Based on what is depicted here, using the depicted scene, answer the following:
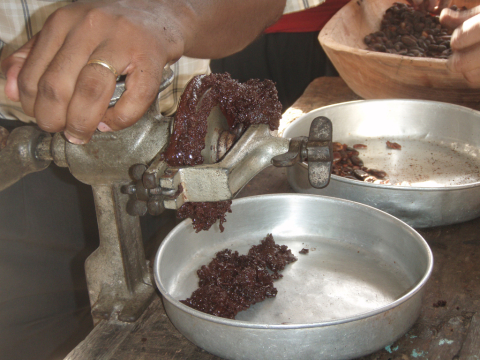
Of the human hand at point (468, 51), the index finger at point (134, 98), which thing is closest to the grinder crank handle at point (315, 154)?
the index finger at point (134, 98)

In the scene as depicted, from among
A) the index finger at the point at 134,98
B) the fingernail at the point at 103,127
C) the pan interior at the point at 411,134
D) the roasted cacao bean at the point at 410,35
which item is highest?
the index finger at the point at 134,98

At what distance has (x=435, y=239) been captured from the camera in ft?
3.31

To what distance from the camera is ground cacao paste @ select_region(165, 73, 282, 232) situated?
637 millimetres

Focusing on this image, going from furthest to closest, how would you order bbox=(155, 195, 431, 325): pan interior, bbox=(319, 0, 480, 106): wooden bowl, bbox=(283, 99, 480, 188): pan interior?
bbox=(319, 0, 480, 106): wooden bowl < bbox=(283, 99, 480, 188): pan interior < bbox=(155, 195, 431, 325): pan interior

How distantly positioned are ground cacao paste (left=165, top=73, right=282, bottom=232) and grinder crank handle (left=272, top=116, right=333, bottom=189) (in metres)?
Result: 0.10

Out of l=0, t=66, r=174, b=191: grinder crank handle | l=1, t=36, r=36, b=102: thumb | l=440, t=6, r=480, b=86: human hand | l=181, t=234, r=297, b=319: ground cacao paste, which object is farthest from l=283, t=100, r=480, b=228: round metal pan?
l=1, t=36, r=36, b=102: thumb

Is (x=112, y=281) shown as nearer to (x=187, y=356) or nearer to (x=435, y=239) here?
(x=187, y=356)

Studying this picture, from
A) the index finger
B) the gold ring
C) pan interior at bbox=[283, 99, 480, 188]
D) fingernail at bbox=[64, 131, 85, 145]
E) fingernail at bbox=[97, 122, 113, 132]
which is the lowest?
pan interior at bbox=[283, 99, 480, 188]

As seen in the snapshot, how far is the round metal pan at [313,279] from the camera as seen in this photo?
0.63m

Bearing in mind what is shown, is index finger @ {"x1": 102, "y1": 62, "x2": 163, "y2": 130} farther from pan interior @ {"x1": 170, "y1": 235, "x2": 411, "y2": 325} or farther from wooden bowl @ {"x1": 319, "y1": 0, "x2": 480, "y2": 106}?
wooden bowl @ {"x1": 319, "y1": 0, "x2": 480, "y2": 106}

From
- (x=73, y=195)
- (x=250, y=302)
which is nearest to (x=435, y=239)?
(x=250, y=302)

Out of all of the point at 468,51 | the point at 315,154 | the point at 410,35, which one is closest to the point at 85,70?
the point at 315,154

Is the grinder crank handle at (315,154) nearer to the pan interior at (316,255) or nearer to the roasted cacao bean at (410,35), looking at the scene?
the pan interior at (316,255)

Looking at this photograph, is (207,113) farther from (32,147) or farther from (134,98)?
(32,147)
